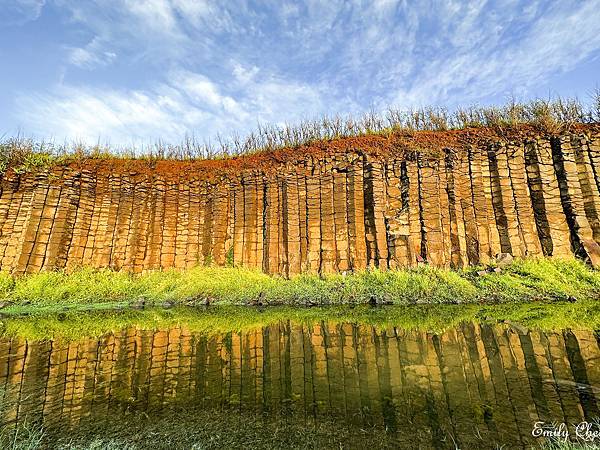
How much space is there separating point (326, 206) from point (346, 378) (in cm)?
1063

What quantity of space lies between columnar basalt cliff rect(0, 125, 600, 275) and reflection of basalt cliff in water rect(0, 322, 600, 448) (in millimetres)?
7133

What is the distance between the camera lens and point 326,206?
15.0 meters

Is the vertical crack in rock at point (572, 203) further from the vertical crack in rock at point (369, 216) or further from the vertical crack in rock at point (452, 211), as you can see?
the vertical crack in rock at point (369, 216)

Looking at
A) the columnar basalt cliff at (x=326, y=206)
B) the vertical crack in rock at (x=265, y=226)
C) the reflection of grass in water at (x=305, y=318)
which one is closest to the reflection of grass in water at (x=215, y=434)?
the reflection of grass in water at (x=305, y=318)

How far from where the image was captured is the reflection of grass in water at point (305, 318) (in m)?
7.55

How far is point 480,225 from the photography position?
13.4 meters

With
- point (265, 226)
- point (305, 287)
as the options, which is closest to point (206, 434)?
point (305, 287)

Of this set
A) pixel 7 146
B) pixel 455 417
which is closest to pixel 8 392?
pixel 455 417

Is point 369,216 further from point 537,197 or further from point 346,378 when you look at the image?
point 346,378

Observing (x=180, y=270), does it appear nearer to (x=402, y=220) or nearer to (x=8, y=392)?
(x=402, y=220)

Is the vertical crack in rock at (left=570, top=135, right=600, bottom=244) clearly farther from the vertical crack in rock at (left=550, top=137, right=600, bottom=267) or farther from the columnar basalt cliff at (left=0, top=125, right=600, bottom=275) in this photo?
the vertical crack in rock at (left=550, top=137, right=600, bottom=267)

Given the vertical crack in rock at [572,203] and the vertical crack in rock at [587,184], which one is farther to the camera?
the vertical crack in rock at [587,184]

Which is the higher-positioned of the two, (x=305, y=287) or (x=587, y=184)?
(x=587, y=184)

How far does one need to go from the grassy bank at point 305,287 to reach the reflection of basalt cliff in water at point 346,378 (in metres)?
3.94
